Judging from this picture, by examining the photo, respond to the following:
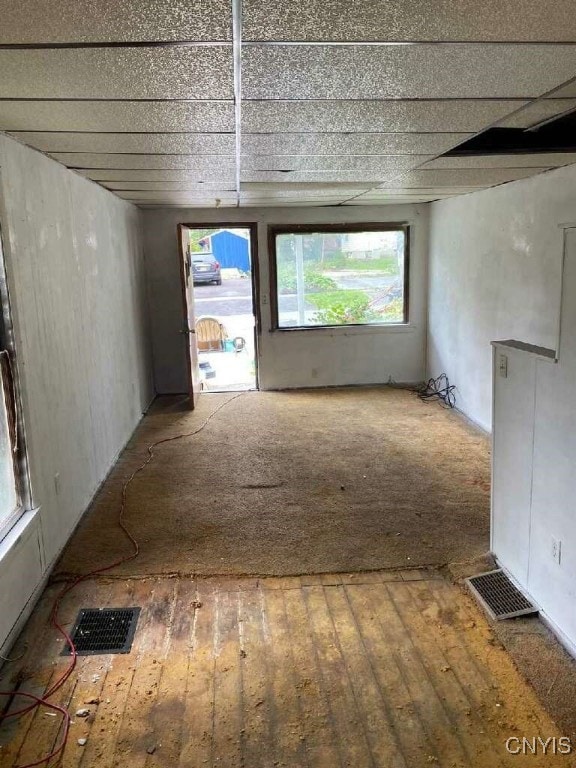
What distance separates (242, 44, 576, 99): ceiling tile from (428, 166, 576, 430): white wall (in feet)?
7.25

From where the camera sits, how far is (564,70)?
188 centimetres

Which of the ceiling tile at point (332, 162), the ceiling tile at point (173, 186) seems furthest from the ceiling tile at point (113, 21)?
the ceiling tile at point (173, 186)

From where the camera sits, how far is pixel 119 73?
68.7 inches

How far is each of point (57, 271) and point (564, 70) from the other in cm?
271

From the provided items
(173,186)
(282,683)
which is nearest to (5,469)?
(282,683)

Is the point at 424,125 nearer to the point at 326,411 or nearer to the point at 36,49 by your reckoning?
the point at 36,49

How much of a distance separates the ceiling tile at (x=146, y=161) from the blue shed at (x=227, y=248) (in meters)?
9.63

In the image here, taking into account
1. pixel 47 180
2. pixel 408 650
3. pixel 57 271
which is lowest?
pixel 408 650

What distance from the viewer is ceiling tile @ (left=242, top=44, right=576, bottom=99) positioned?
5.38 ft

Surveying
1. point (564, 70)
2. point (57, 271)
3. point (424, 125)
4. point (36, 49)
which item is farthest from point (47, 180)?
point (564, 70)

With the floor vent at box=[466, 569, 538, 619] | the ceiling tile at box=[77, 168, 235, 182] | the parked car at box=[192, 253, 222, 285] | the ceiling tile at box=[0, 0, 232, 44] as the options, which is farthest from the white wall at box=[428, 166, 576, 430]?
the parked car at box=[192, 253, 222, 285]

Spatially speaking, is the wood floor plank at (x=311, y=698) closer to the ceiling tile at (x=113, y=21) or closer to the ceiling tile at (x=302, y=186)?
the ceiling tile at (x=113, y=21)

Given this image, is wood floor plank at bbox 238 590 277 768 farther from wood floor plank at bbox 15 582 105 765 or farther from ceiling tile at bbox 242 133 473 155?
ceiling tile at bbox 242 133 473 155

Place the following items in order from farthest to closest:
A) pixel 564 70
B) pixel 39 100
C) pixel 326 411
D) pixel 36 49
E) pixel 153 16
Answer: pixel 326 411 < pixel 39 100 < pixel 564 70 < pixel 36 49 < pixel 153 16
